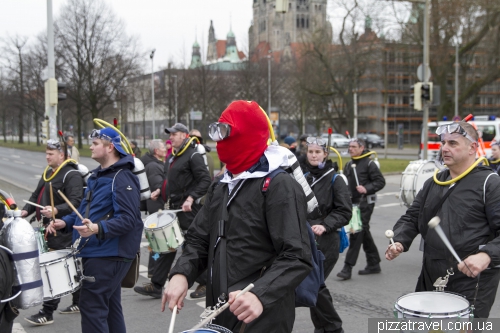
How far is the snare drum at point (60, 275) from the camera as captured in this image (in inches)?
176

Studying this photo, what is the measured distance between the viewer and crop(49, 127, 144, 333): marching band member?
4379mm

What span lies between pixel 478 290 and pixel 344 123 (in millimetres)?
57814

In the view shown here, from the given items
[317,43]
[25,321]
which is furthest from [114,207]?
[317,43]

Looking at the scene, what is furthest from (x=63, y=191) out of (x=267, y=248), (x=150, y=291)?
(x=267, y=248)

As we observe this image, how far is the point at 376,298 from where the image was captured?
696 centimetres

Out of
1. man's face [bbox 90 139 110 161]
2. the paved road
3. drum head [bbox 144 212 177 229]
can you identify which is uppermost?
man's face [bbox 90 139 110 161]

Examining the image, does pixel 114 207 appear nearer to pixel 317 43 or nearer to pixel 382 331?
pixel 382 331

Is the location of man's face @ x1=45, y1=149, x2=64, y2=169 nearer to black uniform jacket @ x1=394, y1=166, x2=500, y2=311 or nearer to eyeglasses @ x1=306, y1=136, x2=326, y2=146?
eyeglasses @ x1=306, y1=136, x2=326, y2=146

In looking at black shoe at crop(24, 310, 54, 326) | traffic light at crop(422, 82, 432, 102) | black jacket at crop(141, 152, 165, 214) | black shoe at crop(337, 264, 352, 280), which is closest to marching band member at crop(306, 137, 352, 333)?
black shoe at crop(337, 264, 352, 280)

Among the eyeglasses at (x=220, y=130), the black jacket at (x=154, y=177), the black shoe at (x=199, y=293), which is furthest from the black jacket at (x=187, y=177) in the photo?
the eyeglasses at (x=220, y=130)

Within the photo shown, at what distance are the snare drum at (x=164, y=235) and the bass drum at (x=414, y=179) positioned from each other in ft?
12.3

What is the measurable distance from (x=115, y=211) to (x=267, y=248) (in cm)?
206

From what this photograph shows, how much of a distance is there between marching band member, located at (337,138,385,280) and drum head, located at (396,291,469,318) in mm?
4636

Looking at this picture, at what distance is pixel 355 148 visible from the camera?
8.61 m
